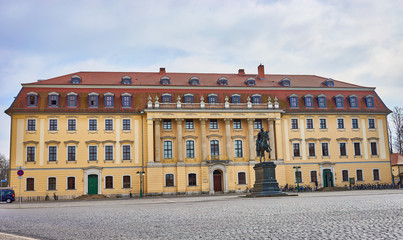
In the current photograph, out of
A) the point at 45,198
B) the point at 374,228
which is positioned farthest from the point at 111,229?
the point at 45,198

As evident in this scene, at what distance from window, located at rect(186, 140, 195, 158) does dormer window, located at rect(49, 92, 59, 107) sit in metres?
16.4

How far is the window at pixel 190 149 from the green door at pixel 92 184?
11436 mm

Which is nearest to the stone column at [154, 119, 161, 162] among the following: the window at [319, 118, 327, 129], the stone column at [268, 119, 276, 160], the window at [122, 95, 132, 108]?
the window at [122, 95, 132, 108]

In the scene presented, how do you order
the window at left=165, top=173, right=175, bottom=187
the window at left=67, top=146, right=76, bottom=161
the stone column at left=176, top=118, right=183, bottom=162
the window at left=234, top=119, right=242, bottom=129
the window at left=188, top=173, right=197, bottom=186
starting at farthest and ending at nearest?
1. the window at left=234, top=119, right=242, bottom=129
2. the window at left=188, top=173, right=197, bottom=186
3. the stone column at left=176, top=118, right=183, bottom=162
4. the window at left=165, top=173, right=175, bottom=187
5. the window at left=67, top=146, right=76, bottom=161

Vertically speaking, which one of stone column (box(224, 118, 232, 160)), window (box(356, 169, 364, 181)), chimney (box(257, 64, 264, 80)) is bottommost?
window (box(356, 169, 364, 181))

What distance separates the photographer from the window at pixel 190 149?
5350 centimetres

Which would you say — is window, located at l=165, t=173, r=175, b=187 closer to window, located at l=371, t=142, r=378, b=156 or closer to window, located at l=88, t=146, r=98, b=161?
window, located at l=88, t=146, r=98, b=161

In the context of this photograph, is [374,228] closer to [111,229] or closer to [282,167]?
[111,229]

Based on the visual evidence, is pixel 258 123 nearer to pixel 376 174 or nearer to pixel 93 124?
pixel 376 174

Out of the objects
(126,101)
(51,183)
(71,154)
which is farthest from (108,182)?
(126,101)

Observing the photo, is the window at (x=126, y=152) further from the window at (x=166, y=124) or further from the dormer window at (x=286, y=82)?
the dormer window at (x=286, y=82)

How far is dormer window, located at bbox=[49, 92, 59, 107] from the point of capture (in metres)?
50.7

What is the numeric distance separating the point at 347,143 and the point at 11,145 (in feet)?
138

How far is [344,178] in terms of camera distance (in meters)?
56.1
